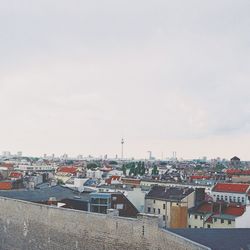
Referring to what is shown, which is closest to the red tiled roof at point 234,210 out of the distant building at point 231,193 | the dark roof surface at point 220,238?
the dark roof surface at point 220,238

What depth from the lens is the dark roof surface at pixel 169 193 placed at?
47.6 metres

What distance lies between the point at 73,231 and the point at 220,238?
33.6 ft

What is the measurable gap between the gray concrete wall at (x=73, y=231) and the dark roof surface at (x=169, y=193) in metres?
18.0

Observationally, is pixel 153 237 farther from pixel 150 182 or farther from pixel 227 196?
pixel 150 182

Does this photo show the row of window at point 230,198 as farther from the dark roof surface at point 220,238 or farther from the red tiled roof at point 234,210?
the dark roof surface at point 220,238

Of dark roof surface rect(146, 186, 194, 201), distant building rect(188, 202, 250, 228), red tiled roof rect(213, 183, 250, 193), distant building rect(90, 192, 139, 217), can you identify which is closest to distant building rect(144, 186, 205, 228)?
dark roof surface rect(146, 186, 194, 201)

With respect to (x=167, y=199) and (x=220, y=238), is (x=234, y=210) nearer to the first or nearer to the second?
(x=167, y=199)

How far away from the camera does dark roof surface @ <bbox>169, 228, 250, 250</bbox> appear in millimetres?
20484

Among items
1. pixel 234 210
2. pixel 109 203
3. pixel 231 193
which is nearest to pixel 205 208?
pixel 234 210

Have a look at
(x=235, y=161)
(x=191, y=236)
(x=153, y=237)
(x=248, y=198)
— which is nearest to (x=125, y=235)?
(x=153, y=237)

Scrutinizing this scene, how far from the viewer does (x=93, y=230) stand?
Answer: 1045 inches

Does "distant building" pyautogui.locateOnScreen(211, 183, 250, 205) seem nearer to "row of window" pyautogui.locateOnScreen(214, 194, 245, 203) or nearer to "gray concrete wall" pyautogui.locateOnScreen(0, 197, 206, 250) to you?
"row of window" pyautogui.locateOnScreen(214, 194, 245, 203)

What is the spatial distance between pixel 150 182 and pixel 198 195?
1212 inches

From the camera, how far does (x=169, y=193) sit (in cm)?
4941
